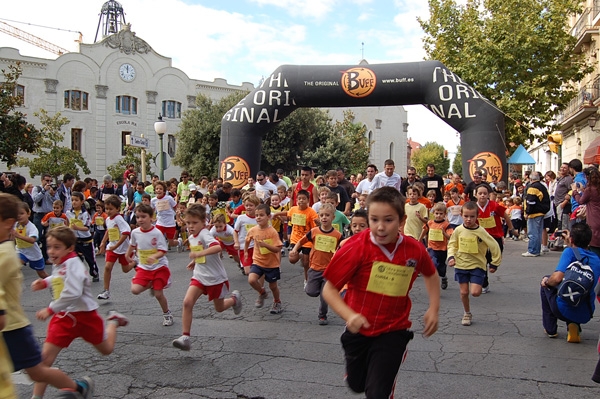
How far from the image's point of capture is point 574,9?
75.4 ft

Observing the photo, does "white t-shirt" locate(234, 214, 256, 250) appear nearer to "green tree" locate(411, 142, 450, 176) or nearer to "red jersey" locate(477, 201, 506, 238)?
"red jersey" locate(477, 201, 506, 238)

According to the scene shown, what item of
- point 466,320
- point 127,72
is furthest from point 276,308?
point 127,72

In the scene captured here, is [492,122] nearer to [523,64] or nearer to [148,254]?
[523,64]

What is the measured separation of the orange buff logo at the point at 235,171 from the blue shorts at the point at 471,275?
1034 centimetres

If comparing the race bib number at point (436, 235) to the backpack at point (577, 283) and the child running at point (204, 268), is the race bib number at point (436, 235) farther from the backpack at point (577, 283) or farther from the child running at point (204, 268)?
the child running at point (204, 268)

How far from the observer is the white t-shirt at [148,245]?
6477 millimetres

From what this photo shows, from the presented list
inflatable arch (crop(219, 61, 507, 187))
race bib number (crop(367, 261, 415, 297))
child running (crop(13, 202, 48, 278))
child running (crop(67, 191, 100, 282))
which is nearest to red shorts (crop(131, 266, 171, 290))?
child running (crop(13, 202, 48, 278))

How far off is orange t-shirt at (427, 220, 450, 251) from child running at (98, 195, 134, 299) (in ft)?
14.9

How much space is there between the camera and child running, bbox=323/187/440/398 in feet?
10.3

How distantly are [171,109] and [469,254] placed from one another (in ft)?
125

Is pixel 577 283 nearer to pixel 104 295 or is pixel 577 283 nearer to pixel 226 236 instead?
pixel 226 236

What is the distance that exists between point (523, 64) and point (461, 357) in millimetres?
20064

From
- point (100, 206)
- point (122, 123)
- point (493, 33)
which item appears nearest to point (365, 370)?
point (100, 206)

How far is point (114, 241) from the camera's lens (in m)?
8.31
